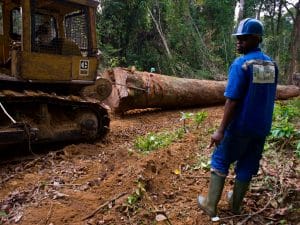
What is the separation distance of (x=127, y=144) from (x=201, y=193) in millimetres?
3064

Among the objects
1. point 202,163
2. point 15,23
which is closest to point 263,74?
point 202,163

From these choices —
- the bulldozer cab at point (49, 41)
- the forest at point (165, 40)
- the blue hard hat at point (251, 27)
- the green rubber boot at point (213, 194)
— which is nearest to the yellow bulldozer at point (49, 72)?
the bulldozer cab at point (49, 41)

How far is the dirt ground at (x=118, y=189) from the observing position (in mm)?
3705

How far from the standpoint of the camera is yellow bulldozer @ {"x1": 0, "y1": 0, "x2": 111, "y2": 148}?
6.00m

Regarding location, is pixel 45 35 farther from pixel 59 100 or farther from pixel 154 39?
pixel 154 39

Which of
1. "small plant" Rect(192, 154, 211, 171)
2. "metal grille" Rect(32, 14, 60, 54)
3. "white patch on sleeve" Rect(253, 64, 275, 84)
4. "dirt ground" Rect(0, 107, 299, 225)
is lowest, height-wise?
"dirt ground" Rect(0, 107, 299, 225)

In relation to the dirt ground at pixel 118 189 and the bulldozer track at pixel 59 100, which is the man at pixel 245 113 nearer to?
the dirt ground at pixel 118 189

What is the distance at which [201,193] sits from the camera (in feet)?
13.7

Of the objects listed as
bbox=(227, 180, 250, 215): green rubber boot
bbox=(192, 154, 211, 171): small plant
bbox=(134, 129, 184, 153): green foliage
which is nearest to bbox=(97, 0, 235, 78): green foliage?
bbox=(134, 129, 184, 153): green foliage

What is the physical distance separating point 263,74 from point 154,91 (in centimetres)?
624

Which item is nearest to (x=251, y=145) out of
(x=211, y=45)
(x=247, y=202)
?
(x=247, y=202)

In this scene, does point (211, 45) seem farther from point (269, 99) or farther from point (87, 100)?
point (269, 99)

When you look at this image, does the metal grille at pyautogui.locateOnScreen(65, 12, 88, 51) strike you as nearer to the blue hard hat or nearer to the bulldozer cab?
the bulldozer cab

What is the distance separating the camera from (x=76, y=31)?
7.08m
